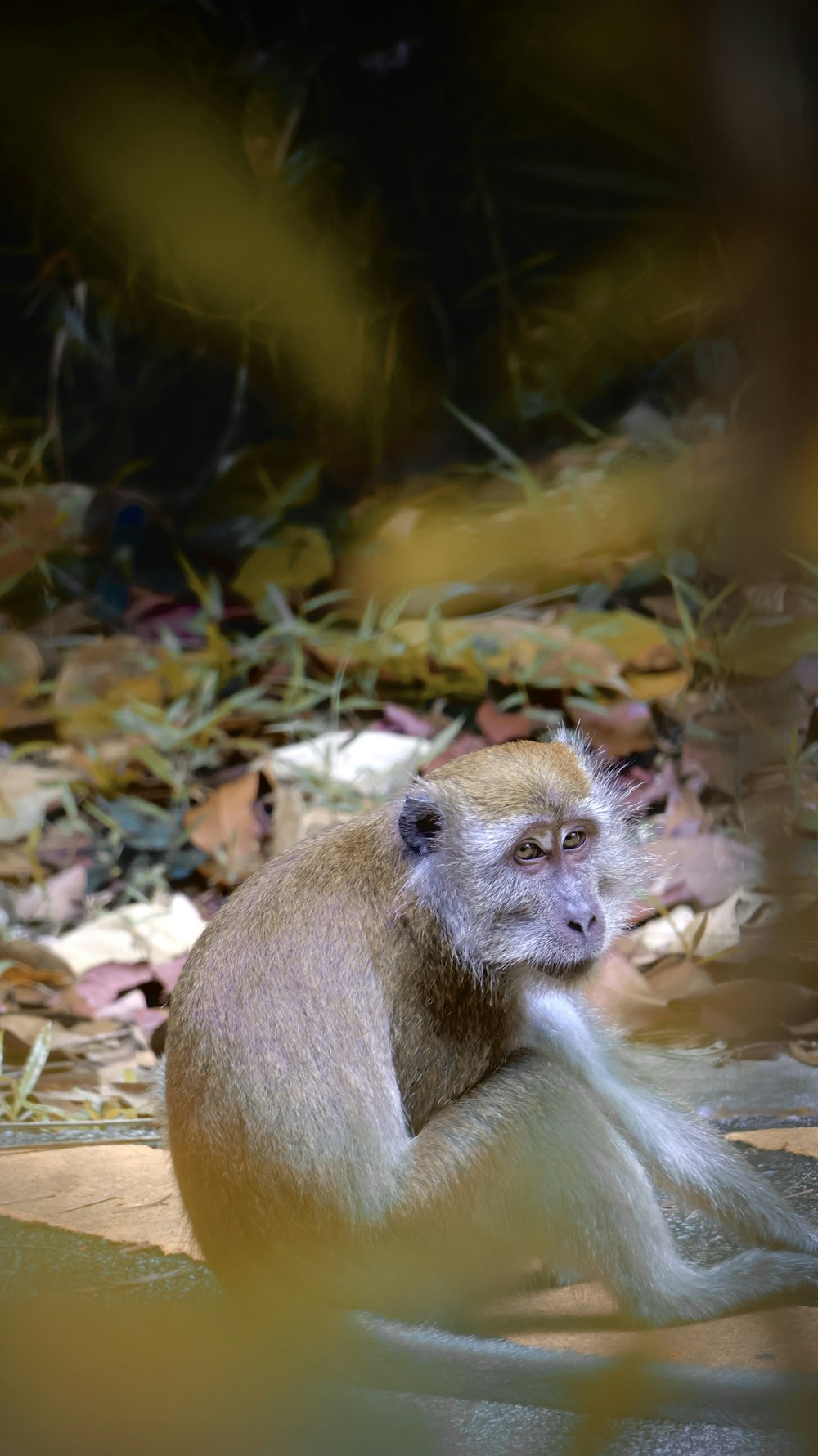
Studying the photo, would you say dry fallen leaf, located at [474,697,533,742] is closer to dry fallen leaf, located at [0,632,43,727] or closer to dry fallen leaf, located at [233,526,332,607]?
dry fallen leaf, located at [233,526,332,607]

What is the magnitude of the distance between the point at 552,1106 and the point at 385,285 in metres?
2.01

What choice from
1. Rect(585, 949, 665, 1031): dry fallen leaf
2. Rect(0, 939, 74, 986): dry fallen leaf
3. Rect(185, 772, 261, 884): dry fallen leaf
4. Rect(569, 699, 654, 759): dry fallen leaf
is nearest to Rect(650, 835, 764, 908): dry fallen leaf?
Rect(585, 949, 665, 1031): dry fallen leaf

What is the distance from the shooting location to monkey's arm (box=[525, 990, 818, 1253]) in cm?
289

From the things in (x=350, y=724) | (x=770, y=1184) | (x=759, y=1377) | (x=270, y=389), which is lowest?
(x=350, y=724)

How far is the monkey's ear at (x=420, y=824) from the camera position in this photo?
2.97 meters

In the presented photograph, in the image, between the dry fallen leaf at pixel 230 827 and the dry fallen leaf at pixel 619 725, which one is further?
the dry fallen leaf at pixel 619 725

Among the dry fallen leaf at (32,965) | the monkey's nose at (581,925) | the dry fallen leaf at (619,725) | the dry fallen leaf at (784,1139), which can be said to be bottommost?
the dry fallen leaf at (619,725)

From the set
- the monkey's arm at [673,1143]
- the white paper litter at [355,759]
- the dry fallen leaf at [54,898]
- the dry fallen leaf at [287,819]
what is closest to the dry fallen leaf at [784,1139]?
the monkey's arm at [673,1143]

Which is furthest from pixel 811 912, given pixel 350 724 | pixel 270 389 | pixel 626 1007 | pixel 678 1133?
pixel 350 724

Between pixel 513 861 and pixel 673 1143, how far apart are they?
2.29 feet

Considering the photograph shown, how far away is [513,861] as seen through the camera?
293cm

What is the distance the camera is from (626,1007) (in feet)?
14.1

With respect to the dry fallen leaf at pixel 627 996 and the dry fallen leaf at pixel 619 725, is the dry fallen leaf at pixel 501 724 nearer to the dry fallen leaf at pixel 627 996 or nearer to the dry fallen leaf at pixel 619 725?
the dry fallen leaf at pixel 619 725

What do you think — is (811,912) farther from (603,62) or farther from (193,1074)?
(193,1074)
